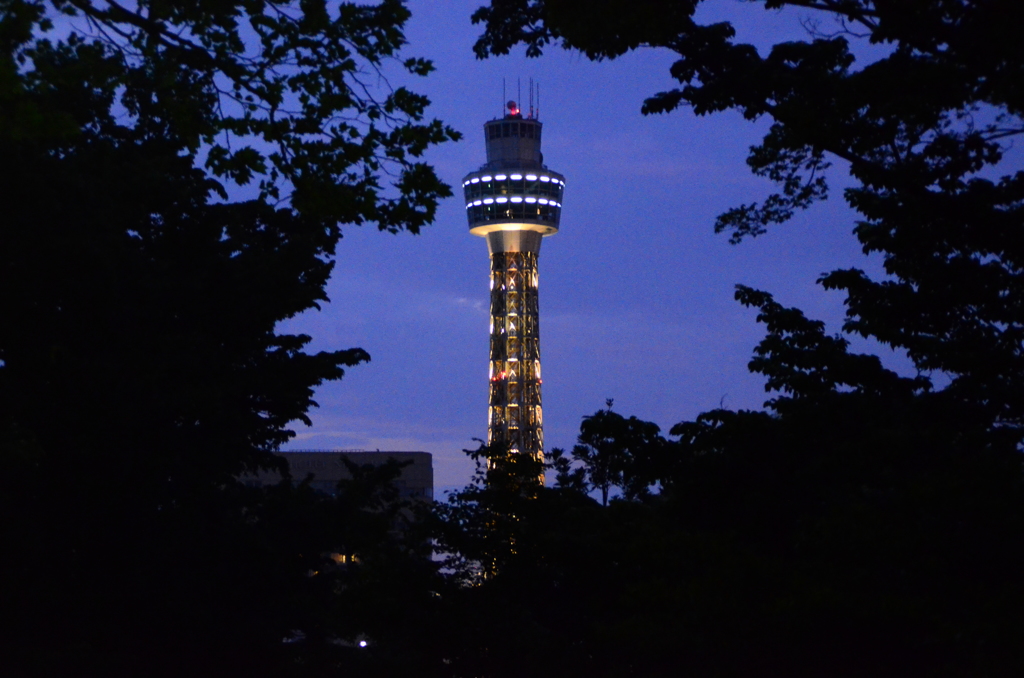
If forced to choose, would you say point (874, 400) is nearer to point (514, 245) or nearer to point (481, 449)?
point (481, 449)

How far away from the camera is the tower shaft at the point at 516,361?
10775cm

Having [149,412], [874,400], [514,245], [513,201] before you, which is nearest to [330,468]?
[514,245]

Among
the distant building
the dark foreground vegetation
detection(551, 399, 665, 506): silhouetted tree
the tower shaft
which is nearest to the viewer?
the dark foreground vegetation

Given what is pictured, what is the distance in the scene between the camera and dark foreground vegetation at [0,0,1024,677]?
11766 millimetres

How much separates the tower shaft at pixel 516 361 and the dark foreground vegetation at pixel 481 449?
7680cm

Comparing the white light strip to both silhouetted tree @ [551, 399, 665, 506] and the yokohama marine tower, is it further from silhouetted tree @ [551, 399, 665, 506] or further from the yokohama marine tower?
silhouetted tree @ [551, 399, 665, 506]

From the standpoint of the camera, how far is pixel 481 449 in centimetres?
2092

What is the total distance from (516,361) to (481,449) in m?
88.4

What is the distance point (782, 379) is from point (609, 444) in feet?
9.56

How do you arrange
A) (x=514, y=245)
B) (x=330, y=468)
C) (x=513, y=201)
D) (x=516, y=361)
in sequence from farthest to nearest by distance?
(x=514, y=245)
(x=513, y=201)
(x=516, y=361)
(x=330, y=468)

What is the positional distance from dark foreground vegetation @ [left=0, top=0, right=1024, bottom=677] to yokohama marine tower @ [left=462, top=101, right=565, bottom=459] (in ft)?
254

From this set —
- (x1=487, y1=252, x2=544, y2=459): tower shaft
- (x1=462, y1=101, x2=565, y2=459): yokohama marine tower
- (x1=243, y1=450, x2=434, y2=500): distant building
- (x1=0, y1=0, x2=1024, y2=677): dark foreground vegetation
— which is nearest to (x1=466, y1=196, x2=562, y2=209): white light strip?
(x1=462, y1=101, x2=565, y2=459): yokohama marine tower

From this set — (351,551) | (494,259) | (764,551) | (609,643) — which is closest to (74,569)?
Result: (351,551)

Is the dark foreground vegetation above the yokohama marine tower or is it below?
below
